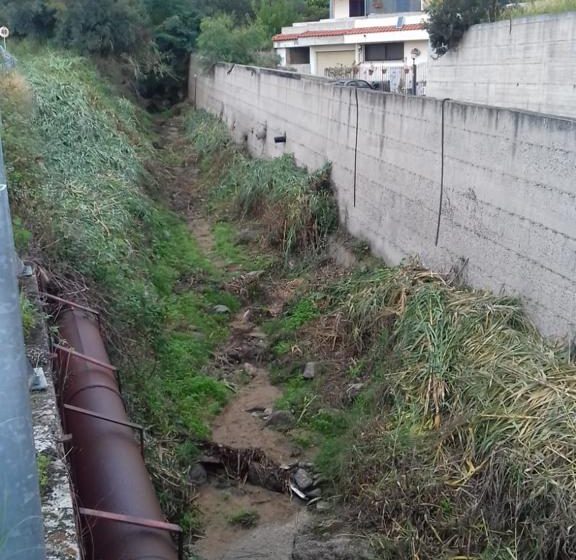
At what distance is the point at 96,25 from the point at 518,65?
13736 mm

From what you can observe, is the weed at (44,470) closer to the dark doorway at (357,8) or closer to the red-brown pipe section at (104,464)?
the red-brown pipe section at (104,464)

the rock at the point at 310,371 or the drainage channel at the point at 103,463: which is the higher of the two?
the drainage channel at the point at 103,463

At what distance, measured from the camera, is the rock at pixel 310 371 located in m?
8.34

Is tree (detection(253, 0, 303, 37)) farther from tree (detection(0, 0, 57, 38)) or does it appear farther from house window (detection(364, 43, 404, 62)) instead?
tree (detection(0, 0, 57, 38))

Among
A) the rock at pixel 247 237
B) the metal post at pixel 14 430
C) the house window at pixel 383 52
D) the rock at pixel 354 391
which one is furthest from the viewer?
the house window at pixel 383 52

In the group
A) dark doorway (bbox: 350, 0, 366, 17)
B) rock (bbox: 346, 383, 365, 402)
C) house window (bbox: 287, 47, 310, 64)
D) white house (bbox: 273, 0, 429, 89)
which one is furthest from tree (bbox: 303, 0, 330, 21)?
rock (bbox: 346, 383, 365, 402)

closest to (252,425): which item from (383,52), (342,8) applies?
(383,52)

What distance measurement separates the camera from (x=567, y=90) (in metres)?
12.0

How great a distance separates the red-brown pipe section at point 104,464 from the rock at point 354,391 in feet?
9.19

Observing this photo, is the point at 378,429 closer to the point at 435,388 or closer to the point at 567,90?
the point at 435,388

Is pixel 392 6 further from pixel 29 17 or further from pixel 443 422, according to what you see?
pixel 443 422

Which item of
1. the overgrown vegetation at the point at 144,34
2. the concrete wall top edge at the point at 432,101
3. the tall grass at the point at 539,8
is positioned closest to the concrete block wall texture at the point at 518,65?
the tall grass at the point at 539,8

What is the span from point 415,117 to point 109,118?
30.9ft

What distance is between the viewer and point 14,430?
207 cm
